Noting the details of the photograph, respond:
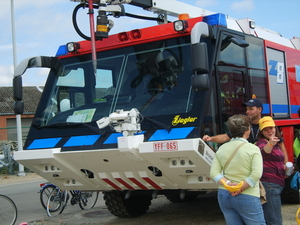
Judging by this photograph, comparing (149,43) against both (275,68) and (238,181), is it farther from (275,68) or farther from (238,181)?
(238,181)

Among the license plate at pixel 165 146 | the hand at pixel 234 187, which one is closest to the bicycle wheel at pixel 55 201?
the license plate at pixel 165 146

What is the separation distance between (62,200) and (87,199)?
1.82 feet

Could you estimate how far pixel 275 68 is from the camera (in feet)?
23.7

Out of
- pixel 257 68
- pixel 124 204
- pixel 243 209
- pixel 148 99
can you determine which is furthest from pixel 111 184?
pixel 243 209

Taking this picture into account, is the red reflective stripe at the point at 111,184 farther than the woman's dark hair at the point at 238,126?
Yes

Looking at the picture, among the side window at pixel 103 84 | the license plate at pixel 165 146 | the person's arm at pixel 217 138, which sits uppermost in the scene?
the side window at pixel 103 84

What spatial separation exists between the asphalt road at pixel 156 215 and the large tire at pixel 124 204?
12 centimetres

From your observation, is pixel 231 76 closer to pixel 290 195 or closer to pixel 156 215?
pixel 290 195

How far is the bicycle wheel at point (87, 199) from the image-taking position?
30.5ft

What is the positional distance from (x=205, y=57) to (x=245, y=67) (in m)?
1.42

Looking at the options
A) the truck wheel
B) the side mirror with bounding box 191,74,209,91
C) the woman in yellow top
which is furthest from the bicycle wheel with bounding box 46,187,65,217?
the woman in yellow top

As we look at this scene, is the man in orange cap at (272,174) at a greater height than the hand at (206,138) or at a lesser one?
lesser

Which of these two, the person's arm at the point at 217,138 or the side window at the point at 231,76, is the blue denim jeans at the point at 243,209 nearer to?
the person's arm at the point at 217,138

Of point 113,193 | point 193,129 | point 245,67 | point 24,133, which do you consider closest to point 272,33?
point 245,67
